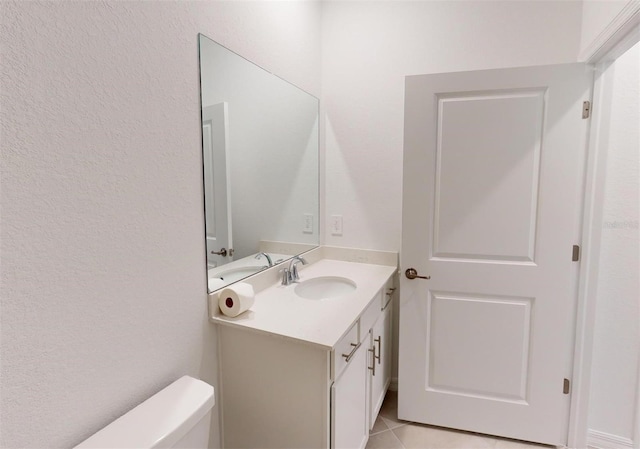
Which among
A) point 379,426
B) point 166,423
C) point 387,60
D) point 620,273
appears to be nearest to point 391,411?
point 379,426

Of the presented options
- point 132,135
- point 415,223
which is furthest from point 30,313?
point 415,223

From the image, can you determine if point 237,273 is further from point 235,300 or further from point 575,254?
point 575,254

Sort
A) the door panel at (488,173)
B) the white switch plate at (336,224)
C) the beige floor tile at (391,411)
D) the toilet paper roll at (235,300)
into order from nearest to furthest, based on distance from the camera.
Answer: the toilet paper roll at (235,300), the door panel at (488,173), the beige floor tile at (391,411), the white switch plate at (336,224)

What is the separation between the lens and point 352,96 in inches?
90.4

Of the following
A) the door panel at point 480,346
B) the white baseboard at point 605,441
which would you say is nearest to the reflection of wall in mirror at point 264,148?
the door panel at point 480,346

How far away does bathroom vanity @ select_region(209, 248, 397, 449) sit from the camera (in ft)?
4.08

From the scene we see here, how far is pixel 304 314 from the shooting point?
4.68 feet

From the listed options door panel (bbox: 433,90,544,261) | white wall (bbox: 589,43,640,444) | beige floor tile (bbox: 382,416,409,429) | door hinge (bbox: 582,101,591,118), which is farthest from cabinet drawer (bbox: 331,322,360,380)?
door hinge (bbox: 582,101,591,118)

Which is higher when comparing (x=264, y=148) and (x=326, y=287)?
(x=264, y=148)

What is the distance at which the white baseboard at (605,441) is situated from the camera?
1.82 m

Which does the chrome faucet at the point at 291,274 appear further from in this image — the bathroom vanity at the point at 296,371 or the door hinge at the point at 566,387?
the door hinge at the point at 566,387

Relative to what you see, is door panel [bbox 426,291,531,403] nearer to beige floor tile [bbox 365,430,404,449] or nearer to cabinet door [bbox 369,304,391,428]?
cabinet door [bbox 369,304,391,428]

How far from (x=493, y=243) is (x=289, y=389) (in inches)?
49.1

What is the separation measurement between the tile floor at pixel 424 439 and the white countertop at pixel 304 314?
0.86m
